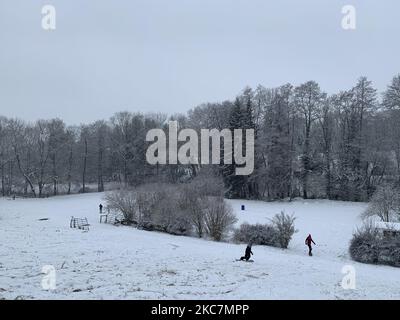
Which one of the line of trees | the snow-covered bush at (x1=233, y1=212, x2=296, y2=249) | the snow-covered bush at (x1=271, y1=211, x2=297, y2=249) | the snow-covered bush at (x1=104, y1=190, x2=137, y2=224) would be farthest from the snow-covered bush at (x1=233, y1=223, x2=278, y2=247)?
the line of trees

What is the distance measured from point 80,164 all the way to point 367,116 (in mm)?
52352

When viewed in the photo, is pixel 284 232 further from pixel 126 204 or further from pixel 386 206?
pixel 126 204

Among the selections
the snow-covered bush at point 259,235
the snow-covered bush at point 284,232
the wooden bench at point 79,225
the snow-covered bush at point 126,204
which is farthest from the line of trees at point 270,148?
the snow-covered bush at point 284,232

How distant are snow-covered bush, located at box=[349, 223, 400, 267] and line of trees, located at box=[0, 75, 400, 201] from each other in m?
29.7

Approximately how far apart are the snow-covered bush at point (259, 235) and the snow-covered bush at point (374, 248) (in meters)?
5.59

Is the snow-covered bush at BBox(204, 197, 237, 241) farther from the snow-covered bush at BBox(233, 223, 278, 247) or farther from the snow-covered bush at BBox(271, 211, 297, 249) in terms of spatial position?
the snow-covered bush at BBox(271, 211, 297, 249)

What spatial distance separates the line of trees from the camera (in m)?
57.3

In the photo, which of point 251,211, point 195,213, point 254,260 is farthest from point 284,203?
point 254,260

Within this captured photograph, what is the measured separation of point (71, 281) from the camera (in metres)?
14.0

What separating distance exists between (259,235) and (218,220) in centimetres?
360

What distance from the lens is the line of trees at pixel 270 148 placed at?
188 feet

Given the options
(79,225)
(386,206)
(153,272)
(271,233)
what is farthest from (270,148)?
(153,272)

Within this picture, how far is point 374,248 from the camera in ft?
86.4
